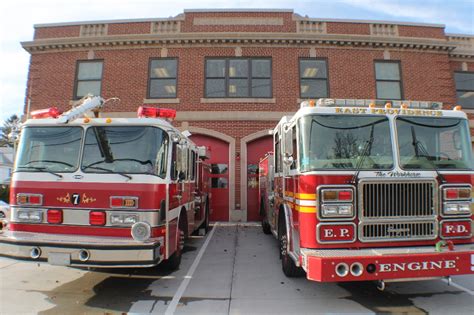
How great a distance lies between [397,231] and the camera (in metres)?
4.21

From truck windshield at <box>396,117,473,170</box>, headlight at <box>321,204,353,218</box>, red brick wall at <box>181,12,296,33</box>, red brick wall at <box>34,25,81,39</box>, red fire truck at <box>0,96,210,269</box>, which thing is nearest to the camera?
headlight at <box>321,204,353,218</box>

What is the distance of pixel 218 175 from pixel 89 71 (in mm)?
6971

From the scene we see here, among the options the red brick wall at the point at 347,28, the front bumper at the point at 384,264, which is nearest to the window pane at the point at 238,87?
the red brick wall at the point at 347,28

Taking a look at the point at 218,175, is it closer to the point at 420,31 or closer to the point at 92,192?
the point at 92,192

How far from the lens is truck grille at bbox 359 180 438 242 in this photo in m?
4.16

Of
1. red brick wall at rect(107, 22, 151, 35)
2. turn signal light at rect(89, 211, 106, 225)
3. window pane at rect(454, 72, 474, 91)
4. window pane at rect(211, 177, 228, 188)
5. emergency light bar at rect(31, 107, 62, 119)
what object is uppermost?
red brick wall at rect(107, 22, 151, 35)

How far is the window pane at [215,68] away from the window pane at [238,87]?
52 centimetres

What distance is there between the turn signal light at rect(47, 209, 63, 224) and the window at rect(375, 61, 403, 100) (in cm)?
1246

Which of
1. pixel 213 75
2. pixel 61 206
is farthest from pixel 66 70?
pixel 61 206

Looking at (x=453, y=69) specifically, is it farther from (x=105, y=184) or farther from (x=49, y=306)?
(x=49, y=306)

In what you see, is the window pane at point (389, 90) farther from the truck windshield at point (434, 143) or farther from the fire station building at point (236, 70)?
the truck windshield at point (434, 143)

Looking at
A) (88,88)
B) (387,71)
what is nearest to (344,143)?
(387,71)

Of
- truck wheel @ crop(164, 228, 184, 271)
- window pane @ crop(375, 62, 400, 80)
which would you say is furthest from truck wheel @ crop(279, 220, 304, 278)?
window pane @ crop(375, 62, 400, 80)

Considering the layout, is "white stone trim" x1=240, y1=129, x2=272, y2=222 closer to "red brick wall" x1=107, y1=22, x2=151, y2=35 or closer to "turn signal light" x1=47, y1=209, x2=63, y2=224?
"red brick wall" x1=107, y1=22, x2=151, y2=35
